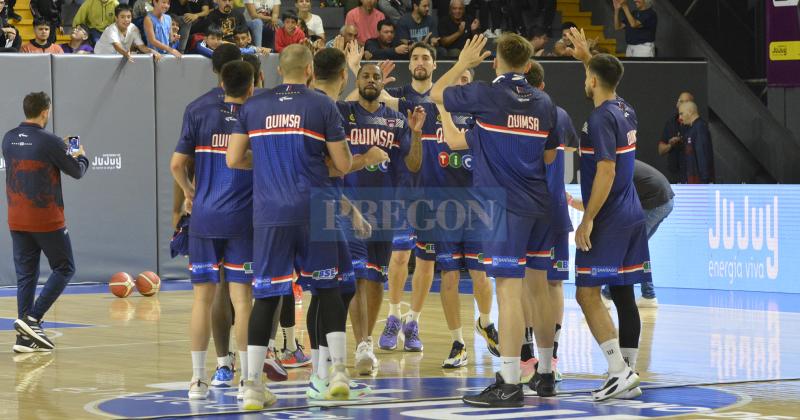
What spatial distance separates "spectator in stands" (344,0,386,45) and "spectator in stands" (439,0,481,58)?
111 centimetres

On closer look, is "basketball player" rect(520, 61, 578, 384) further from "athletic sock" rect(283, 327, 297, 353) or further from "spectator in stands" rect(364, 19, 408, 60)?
"spectator in stands" rect(364, 19, 408, 60)

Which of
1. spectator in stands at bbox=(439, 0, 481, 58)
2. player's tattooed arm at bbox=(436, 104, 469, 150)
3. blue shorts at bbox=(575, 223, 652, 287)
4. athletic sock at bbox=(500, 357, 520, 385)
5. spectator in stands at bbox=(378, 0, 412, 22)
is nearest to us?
athletic sock at bbox=(500, 357, 520, 385)

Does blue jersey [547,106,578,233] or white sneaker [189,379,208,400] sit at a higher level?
blue jersey [547,106,578,233]

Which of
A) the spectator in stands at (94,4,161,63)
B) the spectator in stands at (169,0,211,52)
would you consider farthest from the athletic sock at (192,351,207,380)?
the spectator in stands at (169,0,211,52)

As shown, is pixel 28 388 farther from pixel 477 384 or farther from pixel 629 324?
pixel 629 324

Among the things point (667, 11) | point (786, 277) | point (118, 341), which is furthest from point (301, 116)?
point (667, 11)

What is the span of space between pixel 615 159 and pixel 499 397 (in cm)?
169

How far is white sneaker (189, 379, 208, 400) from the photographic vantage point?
840 centimetres

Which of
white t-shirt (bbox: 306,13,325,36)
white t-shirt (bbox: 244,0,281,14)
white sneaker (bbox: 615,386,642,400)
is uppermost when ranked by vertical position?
white t-shirt (bbox: 244,0,281,14)

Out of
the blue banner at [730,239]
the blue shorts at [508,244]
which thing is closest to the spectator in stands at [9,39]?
the blue banner at [730,239]

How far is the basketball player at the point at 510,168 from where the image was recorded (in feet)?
27.0

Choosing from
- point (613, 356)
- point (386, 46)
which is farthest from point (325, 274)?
point (386, 46)

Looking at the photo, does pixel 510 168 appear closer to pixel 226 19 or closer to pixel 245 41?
pixel 245 41

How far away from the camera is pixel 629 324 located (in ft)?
28.6
